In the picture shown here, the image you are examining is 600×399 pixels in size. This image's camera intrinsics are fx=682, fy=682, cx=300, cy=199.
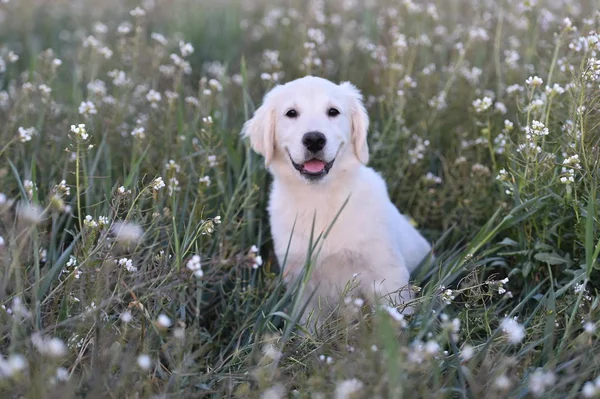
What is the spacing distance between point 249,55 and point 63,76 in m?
1.59

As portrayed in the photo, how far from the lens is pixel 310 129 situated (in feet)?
9.64

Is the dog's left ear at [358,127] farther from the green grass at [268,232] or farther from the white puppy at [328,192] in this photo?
the green grass at [268,232]

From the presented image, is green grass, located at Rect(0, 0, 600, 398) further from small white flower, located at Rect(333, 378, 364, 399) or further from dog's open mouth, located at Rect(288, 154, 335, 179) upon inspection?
dog's open mouth, located at Rect(288, 154, 335, 179)

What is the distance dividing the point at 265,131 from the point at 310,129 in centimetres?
30

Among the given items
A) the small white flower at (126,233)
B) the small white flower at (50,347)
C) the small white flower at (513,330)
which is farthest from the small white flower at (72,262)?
the small white flower at (513,330)

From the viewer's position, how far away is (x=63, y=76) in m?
5.79

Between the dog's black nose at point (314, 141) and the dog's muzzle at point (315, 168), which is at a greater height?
the dog's black nose at point (314, 141)

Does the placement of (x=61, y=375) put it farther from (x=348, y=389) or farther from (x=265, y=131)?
(x=265, y=131)

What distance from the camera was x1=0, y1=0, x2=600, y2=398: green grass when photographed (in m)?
1.88

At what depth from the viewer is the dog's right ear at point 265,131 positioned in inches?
125

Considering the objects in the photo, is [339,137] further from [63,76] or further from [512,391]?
[63,76]

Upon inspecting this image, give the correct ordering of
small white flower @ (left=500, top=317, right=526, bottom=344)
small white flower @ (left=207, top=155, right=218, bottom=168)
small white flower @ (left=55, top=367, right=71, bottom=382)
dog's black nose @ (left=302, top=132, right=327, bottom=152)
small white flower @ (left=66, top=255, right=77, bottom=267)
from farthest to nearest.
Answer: small white flower @ (left=207, top=155, right=218, bottom=168), dog's black nose @ (left=302, top=132, right=327, bottom=152), small white flower @ (left=66, top=255, right=77, bottom=267), small white flower @ (left=55, top=367, right=71, bottom=382), small white flower @ (left=500, top=317, right=526, bottom=344)

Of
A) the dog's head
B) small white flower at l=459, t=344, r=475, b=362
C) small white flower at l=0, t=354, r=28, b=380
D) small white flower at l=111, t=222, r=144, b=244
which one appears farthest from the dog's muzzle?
small white flower at l=0, t=354, r=28, b=380

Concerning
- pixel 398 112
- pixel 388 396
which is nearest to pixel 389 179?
pixel 398 112
